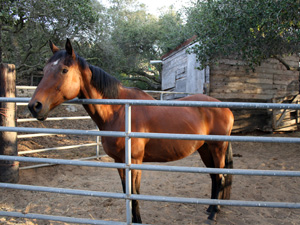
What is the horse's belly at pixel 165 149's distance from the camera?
239 centimetres

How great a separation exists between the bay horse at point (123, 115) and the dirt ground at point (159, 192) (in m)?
0.46

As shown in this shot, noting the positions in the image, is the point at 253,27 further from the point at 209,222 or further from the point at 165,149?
the point at 209,222

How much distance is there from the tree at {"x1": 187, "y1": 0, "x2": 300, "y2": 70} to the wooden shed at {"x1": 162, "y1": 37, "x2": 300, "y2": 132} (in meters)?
1.24

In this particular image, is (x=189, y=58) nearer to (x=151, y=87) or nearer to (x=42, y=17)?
(x=42, y=17)

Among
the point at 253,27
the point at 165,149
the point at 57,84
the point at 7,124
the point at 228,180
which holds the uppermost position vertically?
the point at 253,27

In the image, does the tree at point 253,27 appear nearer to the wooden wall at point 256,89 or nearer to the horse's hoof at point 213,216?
the wooden wall at point 256,89

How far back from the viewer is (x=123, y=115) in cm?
223

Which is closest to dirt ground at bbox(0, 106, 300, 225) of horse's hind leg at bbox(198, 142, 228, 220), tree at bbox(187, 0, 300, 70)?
horse's hind leg at bbox(198, 142, 228, 220)

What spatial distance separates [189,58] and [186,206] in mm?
6882

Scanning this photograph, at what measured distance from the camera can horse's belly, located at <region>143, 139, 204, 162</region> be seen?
2387 millimetres

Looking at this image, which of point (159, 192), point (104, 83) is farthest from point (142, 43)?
point (104, 83)

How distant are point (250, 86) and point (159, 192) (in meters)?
6.29

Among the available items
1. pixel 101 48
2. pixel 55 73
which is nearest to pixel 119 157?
pixel 55 73

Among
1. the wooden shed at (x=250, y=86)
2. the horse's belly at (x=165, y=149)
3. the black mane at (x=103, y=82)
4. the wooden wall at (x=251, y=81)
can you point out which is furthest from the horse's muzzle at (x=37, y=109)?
the wooden wall at (x=251, y=81)
